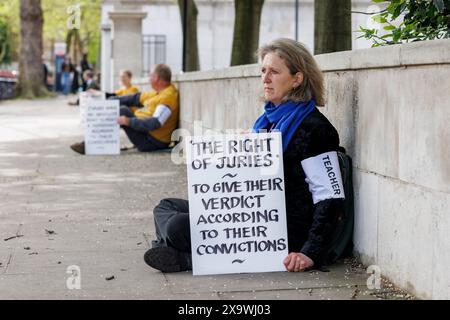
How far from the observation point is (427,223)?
16.9 ft

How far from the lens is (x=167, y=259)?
245 inches

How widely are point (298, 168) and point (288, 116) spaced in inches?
13.3

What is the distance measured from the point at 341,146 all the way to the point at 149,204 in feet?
10.5

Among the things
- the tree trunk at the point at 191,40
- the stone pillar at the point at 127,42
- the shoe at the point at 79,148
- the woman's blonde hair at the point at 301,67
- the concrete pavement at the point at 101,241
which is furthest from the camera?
the stone pillar at the point at 127,42

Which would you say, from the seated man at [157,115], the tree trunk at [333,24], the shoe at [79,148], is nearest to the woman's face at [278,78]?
the tree trunk at [333,24]

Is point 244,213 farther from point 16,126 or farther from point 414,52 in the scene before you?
point 16,126

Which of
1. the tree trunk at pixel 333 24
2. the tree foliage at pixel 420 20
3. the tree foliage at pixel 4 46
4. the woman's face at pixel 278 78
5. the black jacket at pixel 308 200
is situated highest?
the tree foliage at pixel 4 46

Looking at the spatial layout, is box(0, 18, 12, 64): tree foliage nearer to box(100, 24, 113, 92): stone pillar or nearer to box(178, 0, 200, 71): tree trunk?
box(100, 24, 113, 92): stone pillar

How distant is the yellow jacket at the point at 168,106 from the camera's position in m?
15.1

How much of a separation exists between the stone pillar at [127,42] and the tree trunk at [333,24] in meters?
19.6

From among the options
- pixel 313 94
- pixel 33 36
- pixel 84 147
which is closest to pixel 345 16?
pixel 313 94

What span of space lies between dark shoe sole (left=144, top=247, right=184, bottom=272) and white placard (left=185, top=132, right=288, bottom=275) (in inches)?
6.2

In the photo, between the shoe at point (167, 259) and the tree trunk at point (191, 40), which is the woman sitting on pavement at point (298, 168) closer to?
the shoe at point (167, 259)

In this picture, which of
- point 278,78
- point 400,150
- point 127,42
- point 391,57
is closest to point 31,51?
point 127,42
